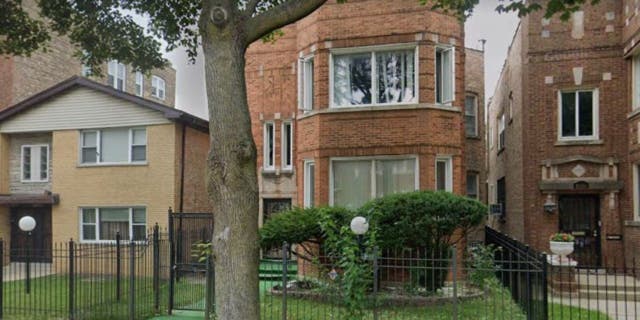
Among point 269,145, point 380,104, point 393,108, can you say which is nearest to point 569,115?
point 393,108

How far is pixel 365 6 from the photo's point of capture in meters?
13.2

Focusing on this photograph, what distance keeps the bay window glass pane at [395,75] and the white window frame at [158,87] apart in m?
22.7

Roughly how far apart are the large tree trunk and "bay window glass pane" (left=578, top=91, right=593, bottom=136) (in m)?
11.7

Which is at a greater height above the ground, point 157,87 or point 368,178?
point 157,87

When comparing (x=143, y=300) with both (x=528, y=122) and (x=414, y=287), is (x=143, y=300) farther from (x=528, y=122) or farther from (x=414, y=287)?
(x=528, y=122)

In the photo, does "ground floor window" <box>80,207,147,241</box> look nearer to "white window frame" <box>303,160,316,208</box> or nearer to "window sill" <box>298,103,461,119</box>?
"white window frame" <box>303,160,316,208</box>

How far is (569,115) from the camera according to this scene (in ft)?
48.3

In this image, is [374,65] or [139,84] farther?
[139,84]

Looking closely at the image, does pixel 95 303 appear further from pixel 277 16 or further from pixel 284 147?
pixel 284 147

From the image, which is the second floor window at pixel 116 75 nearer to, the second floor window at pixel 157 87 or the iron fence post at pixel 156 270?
the second floor window at pixel 157 87

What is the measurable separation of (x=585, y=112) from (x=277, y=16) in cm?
1135

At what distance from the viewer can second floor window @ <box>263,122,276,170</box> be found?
17453mm

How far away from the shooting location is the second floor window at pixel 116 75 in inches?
1080

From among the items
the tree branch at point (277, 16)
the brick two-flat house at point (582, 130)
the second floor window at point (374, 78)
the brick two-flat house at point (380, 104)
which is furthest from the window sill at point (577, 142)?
the tree branch at point (277, 16)
